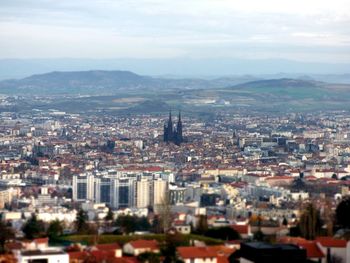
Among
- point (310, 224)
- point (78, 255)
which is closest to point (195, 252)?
point (78, 255)

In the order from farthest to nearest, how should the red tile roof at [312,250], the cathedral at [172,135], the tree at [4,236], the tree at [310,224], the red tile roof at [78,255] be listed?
the cathedral at [172,135] < the tree at [310,224] < the red tile roof at [312,250] < the tree at [4,236] < the red tile roof at [78,255]

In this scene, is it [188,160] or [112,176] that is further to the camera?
[188,160]

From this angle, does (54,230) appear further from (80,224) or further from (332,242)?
(332,242)

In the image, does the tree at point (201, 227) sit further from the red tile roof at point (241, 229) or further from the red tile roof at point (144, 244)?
the red tile roof at point (144, 244)

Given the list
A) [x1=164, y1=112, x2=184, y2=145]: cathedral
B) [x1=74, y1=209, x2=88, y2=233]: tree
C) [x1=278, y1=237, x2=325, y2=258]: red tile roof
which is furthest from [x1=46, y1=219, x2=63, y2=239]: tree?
[x1=164, y1=112, x2=184, y2=145]: cathedral

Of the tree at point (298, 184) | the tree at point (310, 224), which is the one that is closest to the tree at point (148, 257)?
the tree at point (310, 224)

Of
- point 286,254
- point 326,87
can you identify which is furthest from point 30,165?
point 326,87

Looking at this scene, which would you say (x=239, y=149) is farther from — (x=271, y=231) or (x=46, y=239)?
(x=46, y=239)

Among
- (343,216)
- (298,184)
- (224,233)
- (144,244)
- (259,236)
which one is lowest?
(298,184)

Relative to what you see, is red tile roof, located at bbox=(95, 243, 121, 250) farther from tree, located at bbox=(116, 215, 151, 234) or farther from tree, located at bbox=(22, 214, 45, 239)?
tree, located at bbox=(116, 215, 151, 234)
